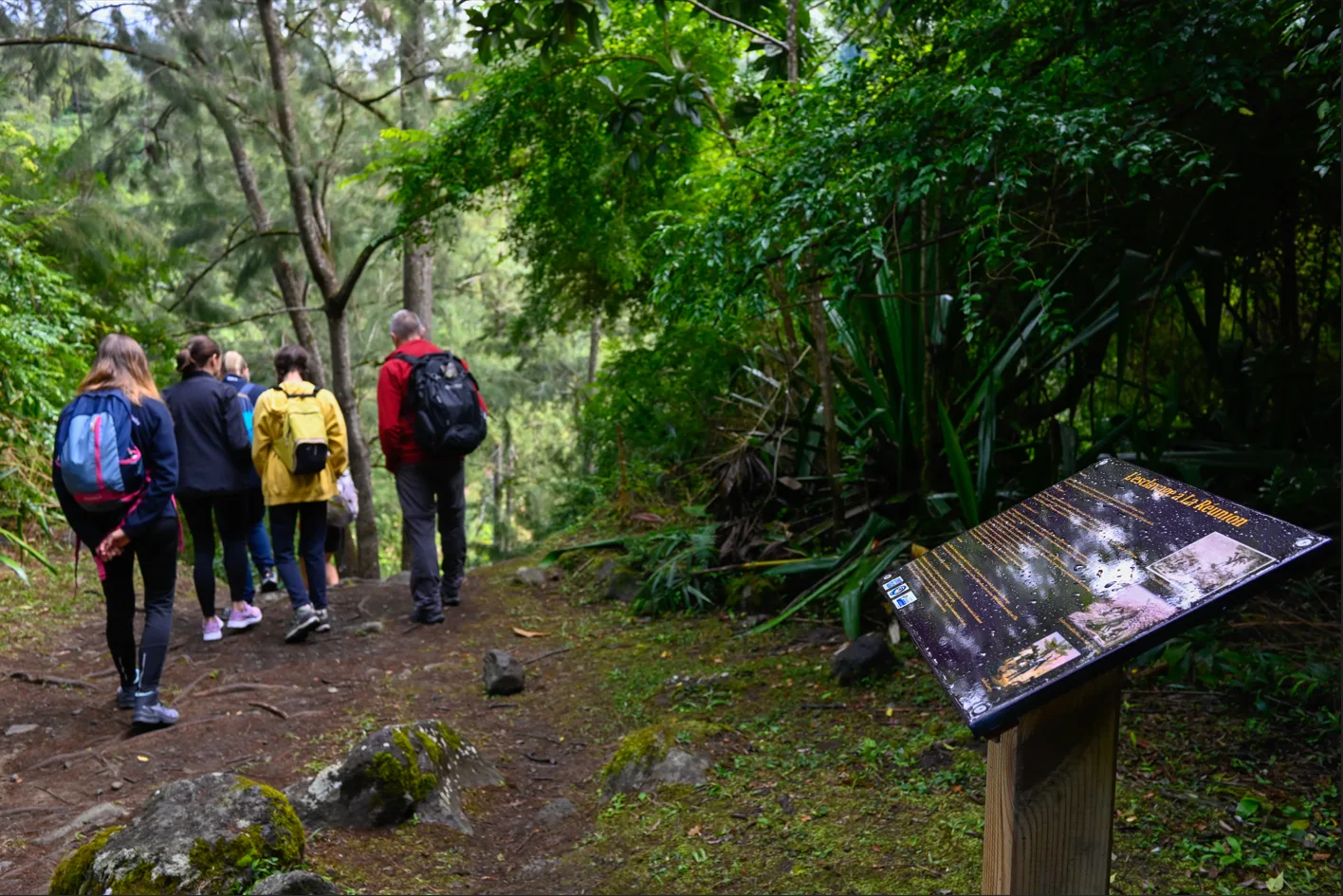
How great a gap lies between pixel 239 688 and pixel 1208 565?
15.6 feet

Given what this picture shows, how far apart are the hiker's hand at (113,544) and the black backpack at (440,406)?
209 cm

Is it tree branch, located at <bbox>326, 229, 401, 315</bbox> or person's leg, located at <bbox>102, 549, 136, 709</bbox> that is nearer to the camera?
person's leg, located at <bbox>102, 549, 136, 709</bbox>

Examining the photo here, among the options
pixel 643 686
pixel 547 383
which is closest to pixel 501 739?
pixel 643 686

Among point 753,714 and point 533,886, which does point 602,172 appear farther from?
point 533,886

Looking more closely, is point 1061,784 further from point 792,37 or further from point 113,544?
point 792,37

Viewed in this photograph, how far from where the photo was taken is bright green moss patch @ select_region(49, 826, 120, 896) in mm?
2818

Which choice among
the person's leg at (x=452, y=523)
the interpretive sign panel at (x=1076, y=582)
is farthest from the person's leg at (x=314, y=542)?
the interpretive sign panel at (x=1076, y=582)

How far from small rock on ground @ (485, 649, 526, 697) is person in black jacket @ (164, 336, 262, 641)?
1.92 metres

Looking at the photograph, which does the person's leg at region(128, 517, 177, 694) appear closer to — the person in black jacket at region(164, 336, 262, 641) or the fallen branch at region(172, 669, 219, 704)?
the fallen branch at region(172, 669, 219, 704)

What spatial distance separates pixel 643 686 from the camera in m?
5.00

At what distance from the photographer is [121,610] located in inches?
172

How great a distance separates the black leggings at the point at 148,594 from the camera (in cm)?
428

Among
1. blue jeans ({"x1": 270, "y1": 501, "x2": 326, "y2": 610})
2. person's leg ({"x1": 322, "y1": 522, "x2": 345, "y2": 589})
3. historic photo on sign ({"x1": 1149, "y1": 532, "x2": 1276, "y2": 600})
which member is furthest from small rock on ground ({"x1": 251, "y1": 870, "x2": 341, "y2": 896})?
person's leg ({"x1": 322, "y1": 522, "x2": 345, "y2": 589})

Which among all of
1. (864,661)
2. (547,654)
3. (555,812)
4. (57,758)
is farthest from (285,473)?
(864,661)
